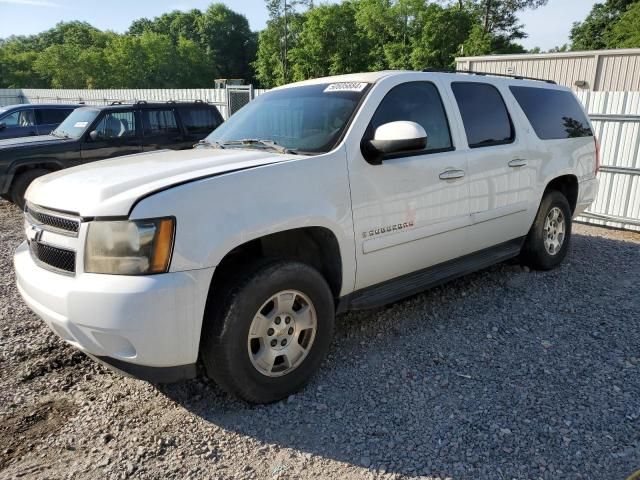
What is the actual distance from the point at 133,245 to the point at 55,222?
0.61 meters

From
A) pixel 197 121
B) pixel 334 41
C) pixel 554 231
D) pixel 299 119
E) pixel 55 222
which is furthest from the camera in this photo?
pixel 334 41

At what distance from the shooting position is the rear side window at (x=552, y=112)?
15.7ft

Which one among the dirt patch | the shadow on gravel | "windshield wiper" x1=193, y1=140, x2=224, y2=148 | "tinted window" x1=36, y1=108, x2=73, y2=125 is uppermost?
"windshield wiper" x1=193, y1=140, x2=224, y2=148

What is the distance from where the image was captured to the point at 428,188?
3590 mm

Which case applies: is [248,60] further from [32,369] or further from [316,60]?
[32,369]

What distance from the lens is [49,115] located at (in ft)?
37.0

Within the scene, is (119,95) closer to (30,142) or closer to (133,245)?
(30,142)

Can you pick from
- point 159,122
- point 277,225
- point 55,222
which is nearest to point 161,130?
point 159,122

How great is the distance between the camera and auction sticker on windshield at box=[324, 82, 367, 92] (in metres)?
3.48

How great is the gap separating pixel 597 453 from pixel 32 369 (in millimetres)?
3467

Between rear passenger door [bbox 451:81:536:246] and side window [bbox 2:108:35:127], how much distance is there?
34.4ft

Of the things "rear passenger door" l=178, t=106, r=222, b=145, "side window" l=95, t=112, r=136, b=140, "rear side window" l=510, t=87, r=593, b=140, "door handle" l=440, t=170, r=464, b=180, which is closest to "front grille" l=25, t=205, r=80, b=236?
"door handle" l=440, t=170, r=464, b=180

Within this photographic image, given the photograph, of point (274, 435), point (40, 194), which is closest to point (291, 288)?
point (274, 435)

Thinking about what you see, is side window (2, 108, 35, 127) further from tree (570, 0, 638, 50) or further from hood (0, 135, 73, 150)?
tree (570, 0, 638, 50)
